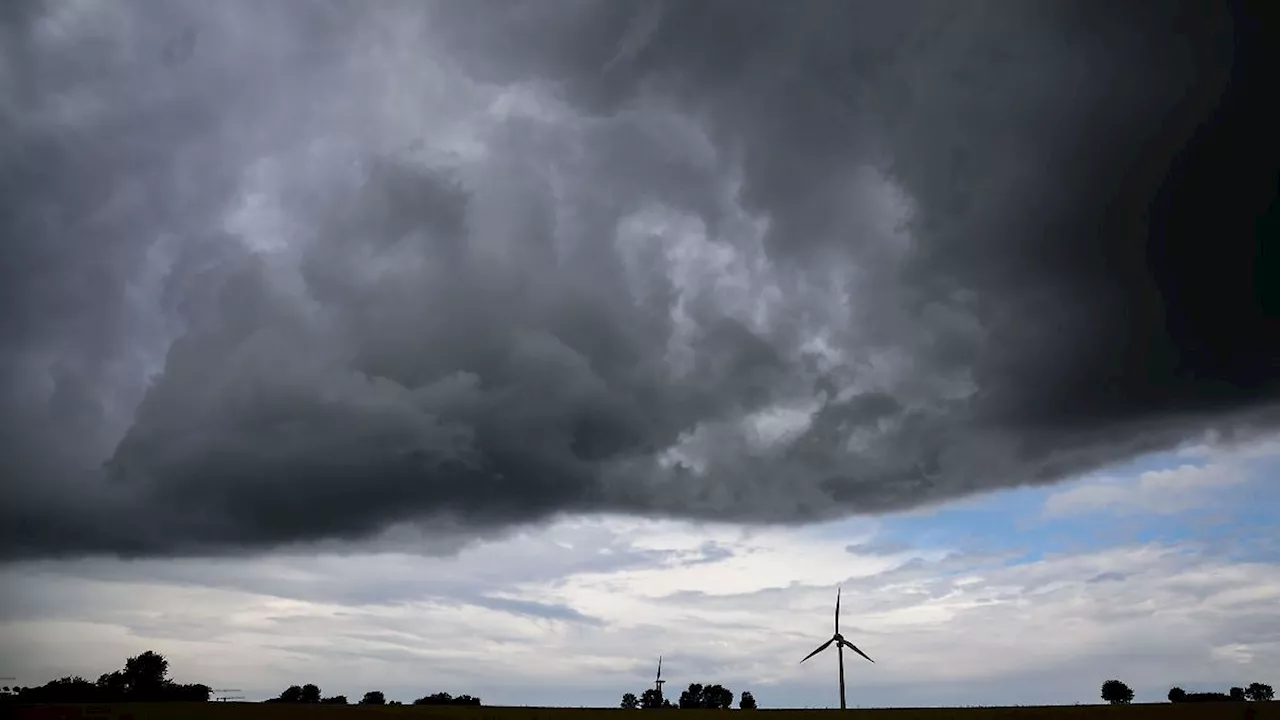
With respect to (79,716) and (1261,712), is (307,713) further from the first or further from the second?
(1261,712)

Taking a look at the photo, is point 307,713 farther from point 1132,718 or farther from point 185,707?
point 1132,718

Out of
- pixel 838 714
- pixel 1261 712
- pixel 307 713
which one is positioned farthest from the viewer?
pixel 838 714

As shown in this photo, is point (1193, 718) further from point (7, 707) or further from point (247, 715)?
point (7, 707)

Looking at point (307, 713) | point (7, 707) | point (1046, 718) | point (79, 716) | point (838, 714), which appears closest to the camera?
point (7, 707)

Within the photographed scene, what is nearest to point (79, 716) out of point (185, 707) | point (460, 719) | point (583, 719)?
point (185, 707)

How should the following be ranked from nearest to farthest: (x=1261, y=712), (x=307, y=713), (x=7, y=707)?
1. (x=7, y=707)
2. (x=1261, y=712)
3. (x=307, y=713)

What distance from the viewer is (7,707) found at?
278 ft

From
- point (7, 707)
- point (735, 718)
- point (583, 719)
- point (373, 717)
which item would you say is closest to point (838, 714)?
point (735, 718)

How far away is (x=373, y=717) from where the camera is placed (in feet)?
381

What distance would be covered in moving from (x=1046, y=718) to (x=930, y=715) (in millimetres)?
14045

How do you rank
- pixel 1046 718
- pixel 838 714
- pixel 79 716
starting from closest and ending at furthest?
pixel 79 716 < pixel 1046 718 < pixel 838 714

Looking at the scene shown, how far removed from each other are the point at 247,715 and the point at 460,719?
91.4ft

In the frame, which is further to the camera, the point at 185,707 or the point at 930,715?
the point at 185,707

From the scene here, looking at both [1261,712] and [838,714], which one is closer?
[1261,712]
